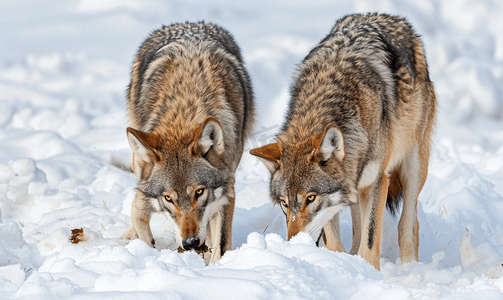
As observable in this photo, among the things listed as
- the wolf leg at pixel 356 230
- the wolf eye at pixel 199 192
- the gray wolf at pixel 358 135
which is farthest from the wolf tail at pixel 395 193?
the wolf eye at pixel 199 192

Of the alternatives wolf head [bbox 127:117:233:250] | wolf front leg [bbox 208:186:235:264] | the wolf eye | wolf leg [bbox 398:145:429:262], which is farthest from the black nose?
wolf leg [bbox 398:145:429:262]

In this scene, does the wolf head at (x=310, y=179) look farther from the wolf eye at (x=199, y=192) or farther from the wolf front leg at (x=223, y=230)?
the wolf front leg at (x=223, y=230)

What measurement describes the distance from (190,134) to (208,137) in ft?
0.48

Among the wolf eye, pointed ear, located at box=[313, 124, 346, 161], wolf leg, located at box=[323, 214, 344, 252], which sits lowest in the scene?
wolf leg, located at box=[323, 214, 344, 252]

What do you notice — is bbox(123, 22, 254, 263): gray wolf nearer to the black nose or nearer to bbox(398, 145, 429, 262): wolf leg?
the black nose

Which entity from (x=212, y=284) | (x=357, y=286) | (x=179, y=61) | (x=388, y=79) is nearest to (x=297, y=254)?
(x=357, y=286)

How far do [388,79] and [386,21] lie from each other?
0.94 metres

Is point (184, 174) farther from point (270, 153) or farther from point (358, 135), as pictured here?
point (358, 135)

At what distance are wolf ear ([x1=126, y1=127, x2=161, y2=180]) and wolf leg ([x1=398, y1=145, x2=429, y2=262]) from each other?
2240 mm

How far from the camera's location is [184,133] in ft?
11.9

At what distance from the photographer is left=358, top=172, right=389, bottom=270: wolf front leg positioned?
3801 mm

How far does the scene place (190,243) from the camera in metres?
3.41

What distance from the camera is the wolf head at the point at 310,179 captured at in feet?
10.8

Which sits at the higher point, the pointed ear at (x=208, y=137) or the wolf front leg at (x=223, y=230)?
the pointed ear at (x=208, y=137)
